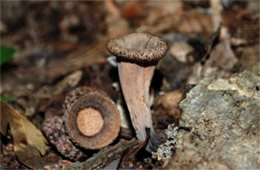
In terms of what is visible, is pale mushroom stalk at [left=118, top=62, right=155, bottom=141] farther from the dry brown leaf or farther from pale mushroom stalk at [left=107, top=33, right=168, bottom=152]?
the dry brown leaf

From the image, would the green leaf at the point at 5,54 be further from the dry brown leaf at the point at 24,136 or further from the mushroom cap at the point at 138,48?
the mushroom cap at the point at 138,48

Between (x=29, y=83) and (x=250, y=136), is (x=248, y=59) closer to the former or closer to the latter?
(x=250, y=136)

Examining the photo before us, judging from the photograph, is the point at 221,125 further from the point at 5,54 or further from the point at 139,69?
the point at 5,54

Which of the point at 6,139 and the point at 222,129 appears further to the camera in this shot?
the point at 6,139

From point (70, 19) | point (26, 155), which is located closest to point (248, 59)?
point (26, 155)

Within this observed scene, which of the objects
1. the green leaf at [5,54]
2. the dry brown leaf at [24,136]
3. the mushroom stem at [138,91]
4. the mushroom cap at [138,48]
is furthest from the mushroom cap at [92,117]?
the green leaf at [5,54]

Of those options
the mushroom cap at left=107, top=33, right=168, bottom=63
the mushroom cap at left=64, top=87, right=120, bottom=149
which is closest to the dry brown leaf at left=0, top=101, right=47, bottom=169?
the mushroom cap at left=64, top=87, right=120, bottom=149
